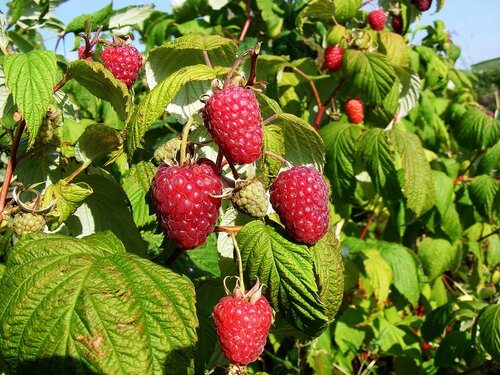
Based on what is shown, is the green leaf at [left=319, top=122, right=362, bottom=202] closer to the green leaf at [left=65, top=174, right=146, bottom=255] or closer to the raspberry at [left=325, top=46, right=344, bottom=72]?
the raspberry at [left=325, top=46, right=344, bottom=72]

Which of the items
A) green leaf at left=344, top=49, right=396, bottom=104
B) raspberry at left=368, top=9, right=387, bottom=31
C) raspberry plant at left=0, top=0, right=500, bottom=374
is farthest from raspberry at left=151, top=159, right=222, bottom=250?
raspberry at left=368, top=9, right=387, bottom=31

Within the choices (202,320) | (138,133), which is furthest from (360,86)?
(138,133)

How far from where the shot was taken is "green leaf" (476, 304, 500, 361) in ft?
5.65

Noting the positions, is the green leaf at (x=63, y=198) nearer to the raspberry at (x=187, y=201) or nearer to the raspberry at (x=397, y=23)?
the raspberry at (x=187, y=201)

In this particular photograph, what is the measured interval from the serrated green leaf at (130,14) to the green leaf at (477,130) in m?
1.83

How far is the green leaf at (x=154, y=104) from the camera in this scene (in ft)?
2.87

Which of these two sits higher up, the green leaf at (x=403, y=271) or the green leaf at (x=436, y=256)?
the green leaf at (x=403, y=271)

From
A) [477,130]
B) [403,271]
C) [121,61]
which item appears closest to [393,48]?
[477,130]

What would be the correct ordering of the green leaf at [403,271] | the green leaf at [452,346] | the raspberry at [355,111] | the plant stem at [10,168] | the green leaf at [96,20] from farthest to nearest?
the green leaf at [403,271] → the raspberry at [355,111] → the green leaf at [452,346] → the green leaf at [96,20] → the plant stem at [10,168]

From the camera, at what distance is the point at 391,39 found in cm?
259

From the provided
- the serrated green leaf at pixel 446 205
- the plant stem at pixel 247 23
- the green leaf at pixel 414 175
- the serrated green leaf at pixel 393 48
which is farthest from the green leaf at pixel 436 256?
the plant stem at pixel 247 23

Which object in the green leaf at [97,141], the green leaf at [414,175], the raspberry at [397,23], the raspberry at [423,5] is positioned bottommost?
the green leaf at [414,175]

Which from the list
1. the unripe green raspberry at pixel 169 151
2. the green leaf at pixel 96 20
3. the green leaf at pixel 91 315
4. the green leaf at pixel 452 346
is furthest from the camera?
the green leaf at pixel 452 346

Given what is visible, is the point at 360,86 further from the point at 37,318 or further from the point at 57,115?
the point at 37,318
